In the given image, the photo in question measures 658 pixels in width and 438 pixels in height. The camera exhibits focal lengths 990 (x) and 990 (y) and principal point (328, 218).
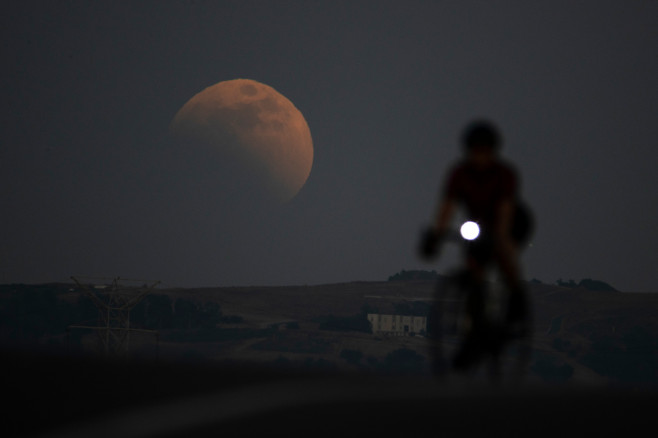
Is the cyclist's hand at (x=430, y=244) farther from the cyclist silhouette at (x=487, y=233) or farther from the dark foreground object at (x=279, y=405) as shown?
the dark foreground object at (x=279, y=405)

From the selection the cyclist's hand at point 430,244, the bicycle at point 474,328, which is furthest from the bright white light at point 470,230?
the cyclist's hand at point 430,244

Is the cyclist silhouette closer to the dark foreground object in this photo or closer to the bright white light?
the bright white light

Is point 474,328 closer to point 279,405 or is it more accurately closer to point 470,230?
point 470,230

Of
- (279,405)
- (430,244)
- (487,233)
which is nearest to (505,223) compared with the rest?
(487,233)

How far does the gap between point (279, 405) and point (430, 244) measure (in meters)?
4.07

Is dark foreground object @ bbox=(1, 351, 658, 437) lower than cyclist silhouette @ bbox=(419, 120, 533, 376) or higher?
lower

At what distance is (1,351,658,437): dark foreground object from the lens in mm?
4871

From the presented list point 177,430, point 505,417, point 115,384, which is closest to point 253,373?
point 115,384

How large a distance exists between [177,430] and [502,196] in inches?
194

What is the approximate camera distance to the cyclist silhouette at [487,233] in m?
8.74

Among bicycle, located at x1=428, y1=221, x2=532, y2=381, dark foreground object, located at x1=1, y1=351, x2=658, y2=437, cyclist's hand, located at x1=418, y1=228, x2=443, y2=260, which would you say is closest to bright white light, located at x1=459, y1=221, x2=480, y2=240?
bicycle, located at x1=428, y1=221, x2=532, y2=381

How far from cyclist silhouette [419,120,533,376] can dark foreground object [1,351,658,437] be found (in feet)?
5.03

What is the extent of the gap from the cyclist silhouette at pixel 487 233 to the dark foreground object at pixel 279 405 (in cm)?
153

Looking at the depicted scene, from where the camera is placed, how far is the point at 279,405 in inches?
214
